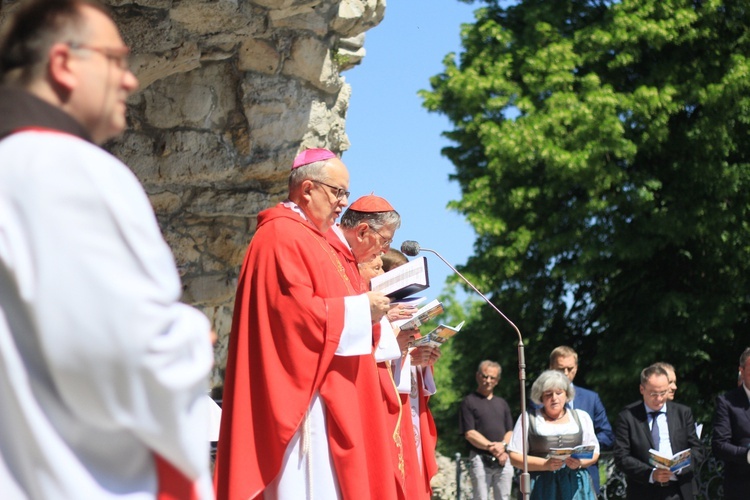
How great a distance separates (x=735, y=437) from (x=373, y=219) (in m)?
4.27

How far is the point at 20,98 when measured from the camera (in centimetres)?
207

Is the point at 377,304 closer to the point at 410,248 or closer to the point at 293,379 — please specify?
the point at 293,379

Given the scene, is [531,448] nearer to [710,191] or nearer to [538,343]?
[710,191]

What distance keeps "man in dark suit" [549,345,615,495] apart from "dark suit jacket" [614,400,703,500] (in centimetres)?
28

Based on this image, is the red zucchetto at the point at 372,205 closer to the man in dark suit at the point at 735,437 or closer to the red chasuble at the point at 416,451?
the red chasuble at the point at 416,451

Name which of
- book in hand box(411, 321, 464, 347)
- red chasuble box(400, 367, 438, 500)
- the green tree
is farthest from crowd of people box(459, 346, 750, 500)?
the green tree

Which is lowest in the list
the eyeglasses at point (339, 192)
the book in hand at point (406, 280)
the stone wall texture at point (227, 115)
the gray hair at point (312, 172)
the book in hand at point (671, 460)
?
the book in hand at point (671, 460)

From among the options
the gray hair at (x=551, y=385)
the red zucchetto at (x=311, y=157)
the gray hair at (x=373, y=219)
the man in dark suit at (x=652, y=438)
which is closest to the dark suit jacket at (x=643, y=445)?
the man in dark suit at (x=652, y=438)

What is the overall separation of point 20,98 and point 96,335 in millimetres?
484

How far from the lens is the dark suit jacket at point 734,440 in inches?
343

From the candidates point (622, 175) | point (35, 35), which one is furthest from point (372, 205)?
point (622, 175)

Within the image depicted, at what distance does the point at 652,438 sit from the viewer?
8719 millimetres

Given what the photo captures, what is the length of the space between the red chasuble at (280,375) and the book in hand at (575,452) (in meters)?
3.34

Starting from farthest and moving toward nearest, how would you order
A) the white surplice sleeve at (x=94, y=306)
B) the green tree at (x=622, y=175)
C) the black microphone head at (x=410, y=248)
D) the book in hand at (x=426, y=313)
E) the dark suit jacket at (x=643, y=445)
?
1. the green tree at (x=622, y=175)
2. the dark suit jacket at (x=643, y=445)
3. the black microphone head at (x=410, y=248)
4. the book in hand at (x=426, y=313)
5. the white surplice sleeve at (x=94, y=306)
